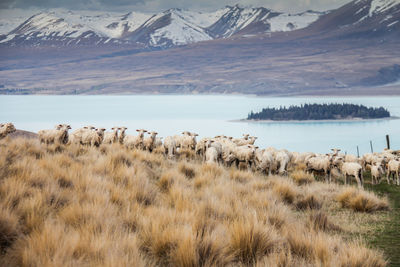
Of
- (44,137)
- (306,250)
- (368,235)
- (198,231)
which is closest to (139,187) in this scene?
(198,231)

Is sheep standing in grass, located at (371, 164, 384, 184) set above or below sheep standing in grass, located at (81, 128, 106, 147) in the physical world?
below

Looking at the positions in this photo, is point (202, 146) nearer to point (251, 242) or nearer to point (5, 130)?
point (5, 130)

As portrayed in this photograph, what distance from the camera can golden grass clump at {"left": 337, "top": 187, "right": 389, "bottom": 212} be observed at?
31.3 feet

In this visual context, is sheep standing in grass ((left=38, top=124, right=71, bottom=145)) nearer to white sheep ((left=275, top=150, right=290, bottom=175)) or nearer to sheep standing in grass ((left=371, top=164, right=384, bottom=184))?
white sheep ((left=275, top=150, right=290, bottom=175))

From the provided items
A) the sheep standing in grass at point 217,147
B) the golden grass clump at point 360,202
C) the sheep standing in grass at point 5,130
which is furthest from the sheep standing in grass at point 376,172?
the sheep standing in grass at point 5,130

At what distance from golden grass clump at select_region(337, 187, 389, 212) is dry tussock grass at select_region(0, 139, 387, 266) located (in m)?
1.56

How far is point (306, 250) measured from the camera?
5535 millimetres

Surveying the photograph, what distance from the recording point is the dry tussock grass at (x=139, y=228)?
4.68 metres

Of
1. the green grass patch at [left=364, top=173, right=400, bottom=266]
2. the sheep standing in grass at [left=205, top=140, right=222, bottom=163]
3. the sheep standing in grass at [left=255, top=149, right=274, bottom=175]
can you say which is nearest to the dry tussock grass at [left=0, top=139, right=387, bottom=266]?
the green grass patch at [left=364, top=173, right=400, bottom=266]

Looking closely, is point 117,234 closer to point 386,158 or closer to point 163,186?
point 163,186

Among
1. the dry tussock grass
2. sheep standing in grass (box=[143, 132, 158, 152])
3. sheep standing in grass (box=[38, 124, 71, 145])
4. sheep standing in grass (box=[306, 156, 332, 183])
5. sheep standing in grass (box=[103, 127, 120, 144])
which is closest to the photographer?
the dry tussock grass

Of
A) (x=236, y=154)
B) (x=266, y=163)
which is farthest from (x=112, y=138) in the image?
(x=266, y=163)

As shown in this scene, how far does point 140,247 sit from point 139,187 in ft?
8.98

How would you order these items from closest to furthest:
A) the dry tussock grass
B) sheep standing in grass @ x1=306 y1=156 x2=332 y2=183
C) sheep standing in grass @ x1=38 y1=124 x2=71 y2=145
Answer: the dry tussock grass → sheep standing in grass @ x1=38 y1=124 x2=71 y2=145 → sheep standing in grass @ x1=306 y1=156 x2=332 y2=183
